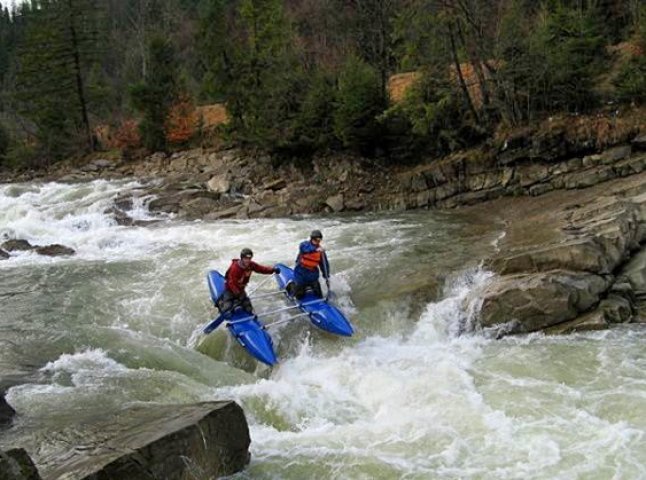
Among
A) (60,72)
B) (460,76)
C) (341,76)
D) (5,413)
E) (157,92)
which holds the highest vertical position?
(60,72)

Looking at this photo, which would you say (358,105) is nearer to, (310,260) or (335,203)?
(335,203)

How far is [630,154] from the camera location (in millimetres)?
16562

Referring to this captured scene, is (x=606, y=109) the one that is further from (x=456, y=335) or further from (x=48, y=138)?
(x=48, y=138)

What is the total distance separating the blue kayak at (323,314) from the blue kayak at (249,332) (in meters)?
0.82

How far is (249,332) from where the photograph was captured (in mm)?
10008

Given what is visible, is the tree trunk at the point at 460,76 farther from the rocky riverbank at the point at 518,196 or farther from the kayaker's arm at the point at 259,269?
the kayaker's arm at the point at 259,269

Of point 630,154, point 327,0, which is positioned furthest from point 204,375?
point 327,0

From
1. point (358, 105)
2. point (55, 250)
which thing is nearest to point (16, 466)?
point (55, 250)

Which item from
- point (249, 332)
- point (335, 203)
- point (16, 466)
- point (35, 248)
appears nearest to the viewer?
point (16, 466)

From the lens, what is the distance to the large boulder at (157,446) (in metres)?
5.57

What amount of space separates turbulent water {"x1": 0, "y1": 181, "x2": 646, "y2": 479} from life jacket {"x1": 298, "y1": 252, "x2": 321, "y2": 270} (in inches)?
34.0

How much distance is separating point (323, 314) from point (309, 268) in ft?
3.41

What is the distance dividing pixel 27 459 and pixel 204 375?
4.41 meters

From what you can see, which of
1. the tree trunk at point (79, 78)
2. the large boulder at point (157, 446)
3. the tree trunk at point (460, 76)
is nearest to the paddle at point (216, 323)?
the large boulder at point (157, 446)
